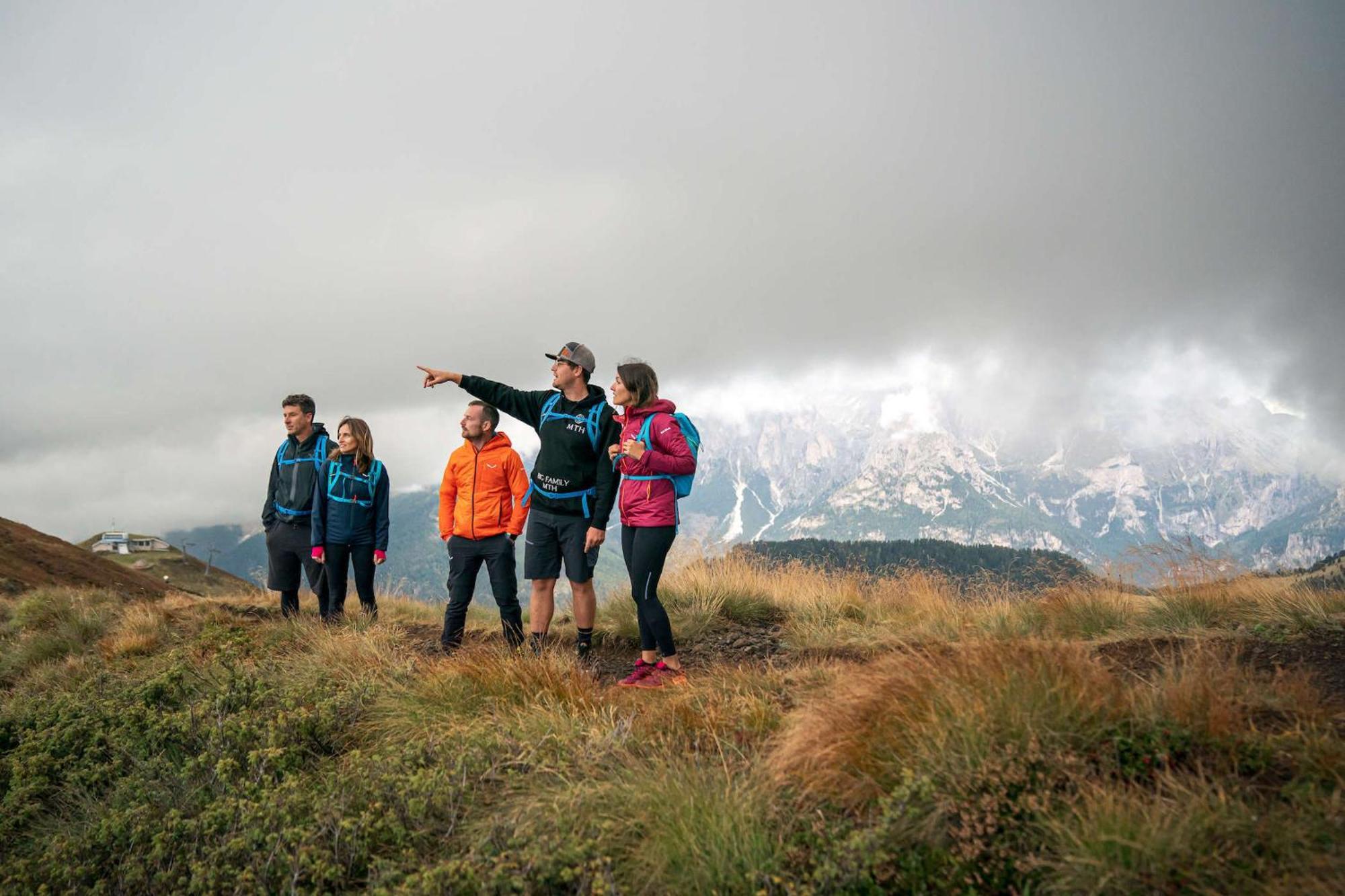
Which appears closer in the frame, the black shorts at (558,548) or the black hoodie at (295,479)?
the black shorts at (558,548)

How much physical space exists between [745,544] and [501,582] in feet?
17.0

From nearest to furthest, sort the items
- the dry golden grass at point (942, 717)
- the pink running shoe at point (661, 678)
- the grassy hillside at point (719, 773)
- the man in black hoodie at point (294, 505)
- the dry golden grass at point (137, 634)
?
the grassy hillside at point (719, 773) < the dry golden grass at point (942, 717) < the pink running shoe at point (661, 678) < the dry golden grass at point (137, 634) < the man in black hoodie at point (294, 505)

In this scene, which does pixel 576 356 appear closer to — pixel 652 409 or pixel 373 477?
pixel 652 409

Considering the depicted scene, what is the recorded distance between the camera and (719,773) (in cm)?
328

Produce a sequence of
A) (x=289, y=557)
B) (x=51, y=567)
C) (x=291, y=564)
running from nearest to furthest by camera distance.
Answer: (x=289, y=557) < (x=291, y=564) < (x=51, y=567)

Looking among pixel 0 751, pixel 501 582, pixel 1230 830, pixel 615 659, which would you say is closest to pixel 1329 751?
pixel 1230 830

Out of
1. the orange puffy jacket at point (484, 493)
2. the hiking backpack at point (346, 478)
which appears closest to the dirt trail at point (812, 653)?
the orange puffy jacket at point (484, 493)

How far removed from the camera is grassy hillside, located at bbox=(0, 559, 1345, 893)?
2570 mm

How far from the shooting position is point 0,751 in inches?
212

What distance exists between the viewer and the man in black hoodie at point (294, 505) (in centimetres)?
892

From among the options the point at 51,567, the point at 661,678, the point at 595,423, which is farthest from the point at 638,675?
the point at 51,567

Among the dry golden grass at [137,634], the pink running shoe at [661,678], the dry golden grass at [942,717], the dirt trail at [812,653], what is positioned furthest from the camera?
the dry golden grass at [137,634]

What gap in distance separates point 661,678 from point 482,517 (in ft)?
8.24

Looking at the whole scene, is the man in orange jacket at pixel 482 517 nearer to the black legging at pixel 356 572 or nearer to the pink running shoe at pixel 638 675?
the pink running shoe at pixel 638 675
